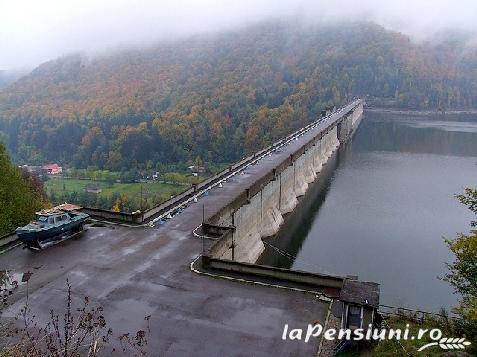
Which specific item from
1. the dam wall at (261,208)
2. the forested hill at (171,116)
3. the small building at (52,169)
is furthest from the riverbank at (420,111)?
the dam wall at (261,208)

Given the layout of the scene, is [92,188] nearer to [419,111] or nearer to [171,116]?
[171,116]

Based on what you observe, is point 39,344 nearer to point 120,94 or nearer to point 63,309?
point 63,309

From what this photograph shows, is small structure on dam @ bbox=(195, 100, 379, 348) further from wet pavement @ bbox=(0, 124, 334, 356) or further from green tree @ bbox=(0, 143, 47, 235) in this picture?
green tree @ bbox=(0, 143, 47, 235)

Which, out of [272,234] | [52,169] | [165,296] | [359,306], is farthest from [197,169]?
[359,306]

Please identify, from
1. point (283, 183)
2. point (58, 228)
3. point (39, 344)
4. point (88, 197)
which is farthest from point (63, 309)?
point (88, 197)

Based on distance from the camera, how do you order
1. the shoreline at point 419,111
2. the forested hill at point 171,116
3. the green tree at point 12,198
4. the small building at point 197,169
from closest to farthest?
the green tree at point 12,198
the small building at point 197,169
the forested hill at point 171,116
the shoreline at point 419,111

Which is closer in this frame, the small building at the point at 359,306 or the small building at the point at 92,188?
the small building at the point at 359,306

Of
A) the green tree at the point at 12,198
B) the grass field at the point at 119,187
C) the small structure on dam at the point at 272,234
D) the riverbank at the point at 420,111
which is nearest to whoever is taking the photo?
the small structure on dam at the point at 272,234

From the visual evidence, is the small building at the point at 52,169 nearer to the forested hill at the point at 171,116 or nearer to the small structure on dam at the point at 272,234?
the forested hill at the point at 171,116
